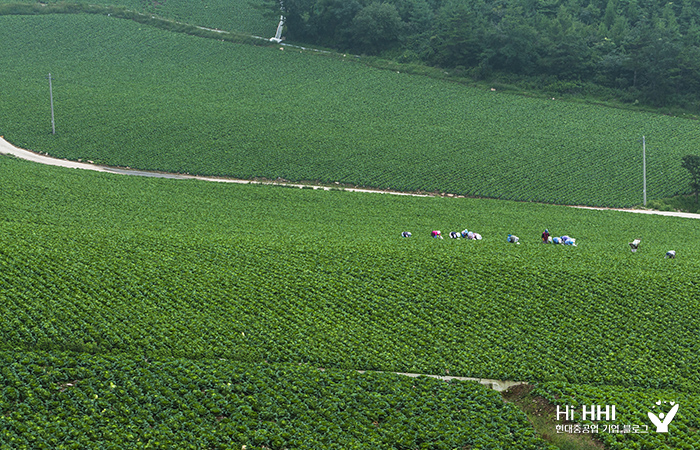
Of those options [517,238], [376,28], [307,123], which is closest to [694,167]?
[517,238]

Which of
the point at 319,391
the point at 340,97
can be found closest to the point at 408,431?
the point at 319,391

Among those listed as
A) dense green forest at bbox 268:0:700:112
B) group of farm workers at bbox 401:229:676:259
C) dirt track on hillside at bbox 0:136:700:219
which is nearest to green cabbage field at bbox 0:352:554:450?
group of farm workers at bbox 401:229:676:259

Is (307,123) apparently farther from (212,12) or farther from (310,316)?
(212,12)

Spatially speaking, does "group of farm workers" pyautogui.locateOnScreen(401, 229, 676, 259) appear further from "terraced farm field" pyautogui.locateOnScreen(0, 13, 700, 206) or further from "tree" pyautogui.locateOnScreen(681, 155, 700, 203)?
"tree" pyautogui.locateOnScreen(681, 155, 700, 203)

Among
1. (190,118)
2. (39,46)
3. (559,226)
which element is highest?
(39,46)

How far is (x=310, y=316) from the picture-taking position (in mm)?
27656

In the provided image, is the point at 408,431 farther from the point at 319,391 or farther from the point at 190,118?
the point at 190,118

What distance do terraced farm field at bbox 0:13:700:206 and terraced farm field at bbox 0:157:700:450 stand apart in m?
22.2

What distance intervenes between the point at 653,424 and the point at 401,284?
1300 centimetres

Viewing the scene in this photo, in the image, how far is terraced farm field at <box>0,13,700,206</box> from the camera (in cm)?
6347

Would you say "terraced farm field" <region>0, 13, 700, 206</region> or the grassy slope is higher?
the grassy slope

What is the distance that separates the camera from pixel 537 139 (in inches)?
2945

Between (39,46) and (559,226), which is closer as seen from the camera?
(559,226)

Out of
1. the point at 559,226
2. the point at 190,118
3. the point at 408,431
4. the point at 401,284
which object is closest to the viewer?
the point at 408,431
